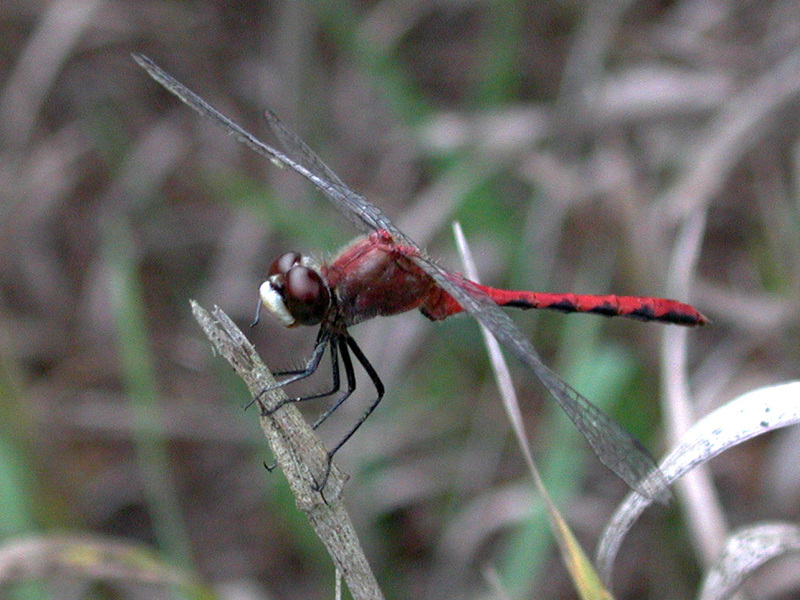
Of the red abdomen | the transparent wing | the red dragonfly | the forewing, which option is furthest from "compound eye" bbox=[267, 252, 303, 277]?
the red abdomen

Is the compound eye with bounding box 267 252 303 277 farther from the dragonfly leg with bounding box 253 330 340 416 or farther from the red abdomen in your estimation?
the red abdomen

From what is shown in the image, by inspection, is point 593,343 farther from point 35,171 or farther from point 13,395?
point 35,171

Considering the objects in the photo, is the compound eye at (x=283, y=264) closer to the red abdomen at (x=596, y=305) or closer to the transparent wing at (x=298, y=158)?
the transparent wing at (x=298, y=158)

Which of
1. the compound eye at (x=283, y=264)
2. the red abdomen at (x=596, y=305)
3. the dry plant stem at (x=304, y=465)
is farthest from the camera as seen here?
the red abdomen at (x=596, y=305)

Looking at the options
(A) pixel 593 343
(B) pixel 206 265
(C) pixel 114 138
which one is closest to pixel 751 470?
(A) pixel 593 343

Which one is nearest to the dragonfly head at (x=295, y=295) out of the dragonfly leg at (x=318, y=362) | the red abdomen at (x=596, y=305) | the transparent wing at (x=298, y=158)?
the dragonfly leg at (x=318, y=362)

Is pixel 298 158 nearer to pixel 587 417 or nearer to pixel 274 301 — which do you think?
pixel 274 301
